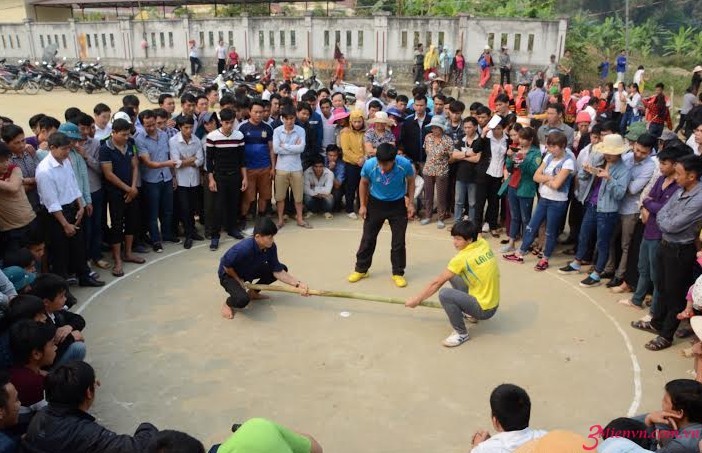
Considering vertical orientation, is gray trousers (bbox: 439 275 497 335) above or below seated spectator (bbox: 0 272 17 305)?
below

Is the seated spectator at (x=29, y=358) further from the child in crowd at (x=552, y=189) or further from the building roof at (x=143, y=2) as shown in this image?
the building roof at (x=143, y=2)

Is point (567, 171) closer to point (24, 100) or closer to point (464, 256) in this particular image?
point (464, 256)

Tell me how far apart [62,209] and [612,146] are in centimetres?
556

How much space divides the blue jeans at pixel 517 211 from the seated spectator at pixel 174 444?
5.46 meters

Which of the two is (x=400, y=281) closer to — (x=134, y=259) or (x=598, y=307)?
(x=598, y=307)

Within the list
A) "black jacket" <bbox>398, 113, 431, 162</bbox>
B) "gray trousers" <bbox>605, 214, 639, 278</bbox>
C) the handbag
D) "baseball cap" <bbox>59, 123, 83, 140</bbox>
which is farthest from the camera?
"black jacket" <bbox>398, 113, 431, 162</bbox>

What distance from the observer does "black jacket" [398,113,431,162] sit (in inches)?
331

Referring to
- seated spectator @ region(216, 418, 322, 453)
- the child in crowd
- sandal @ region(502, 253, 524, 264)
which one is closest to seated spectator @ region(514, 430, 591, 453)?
seated spectator @ region(216, 418, 322, 453)

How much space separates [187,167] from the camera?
7.40 m

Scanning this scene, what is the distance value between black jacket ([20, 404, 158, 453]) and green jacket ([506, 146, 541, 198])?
206 inches

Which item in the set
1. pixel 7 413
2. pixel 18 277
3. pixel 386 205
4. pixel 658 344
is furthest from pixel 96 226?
pixel 658 344

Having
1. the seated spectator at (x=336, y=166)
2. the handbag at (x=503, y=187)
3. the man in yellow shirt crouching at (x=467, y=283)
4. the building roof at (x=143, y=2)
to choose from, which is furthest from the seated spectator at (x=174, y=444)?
the building roof at (x=143, y=2)

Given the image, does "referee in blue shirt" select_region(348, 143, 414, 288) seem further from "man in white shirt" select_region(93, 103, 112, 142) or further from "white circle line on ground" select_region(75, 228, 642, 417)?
"man in white shirt" select_region(93, 103, 112, 142)

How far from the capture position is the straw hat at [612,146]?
596 centimetres
